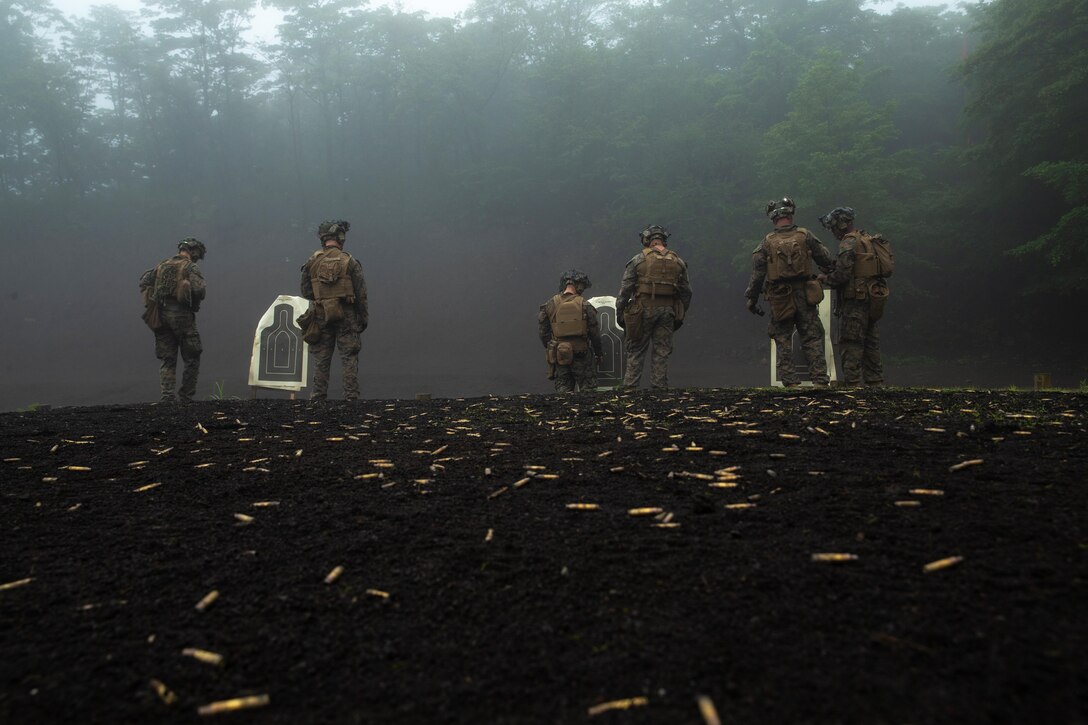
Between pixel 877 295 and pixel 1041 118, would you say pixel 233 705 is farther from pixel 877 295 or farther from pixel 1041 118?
pixel 1041 118

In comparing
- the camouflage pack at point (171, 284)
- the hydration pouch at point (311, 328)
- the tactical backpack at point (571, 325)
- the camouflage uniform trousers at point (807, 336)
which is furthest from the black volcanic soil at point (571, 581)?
the camouflage pack at point (171, 284)

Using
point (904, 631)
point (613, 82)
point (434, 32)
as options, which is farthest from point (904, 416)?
point (434, 32)

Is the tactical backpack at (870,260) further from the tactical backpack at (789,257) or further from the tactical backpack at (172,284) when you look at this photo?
the tactical backpack at (172,284)

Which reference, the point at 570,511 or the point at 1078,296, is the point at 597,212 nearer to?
the point at 1078,296

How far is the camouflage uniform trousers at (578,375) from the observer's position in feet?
40.0

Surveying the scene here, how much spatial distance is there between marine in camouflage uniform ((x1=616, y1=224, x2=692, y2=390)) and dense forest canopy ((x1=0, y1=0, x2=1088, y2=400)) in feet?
46.6

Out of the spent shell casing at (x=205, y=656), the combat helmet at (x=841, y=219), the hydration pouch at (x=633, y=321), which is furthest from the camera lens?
the hydration pouch at (x=633, y=321)

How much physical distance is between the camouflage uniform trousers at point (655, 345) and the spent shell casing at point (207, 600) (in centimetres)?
865

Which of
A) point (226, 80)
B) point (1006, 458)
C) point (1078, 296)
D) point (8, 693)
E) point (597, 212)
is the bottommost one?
point (8, 693)

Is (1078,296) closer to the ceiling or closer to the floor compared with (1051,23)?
closer to the floor

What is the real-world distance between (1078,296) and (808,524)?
28.6m

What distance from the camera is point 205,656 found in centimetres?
258

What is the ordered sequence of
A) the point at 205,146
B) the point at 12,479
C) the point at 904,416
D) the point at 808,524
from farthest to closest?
1. the point at 205,146
2. the point at 904,416
3. the point at 12,479
4. the point at 808,524

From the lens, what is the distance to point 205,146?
165 ft
